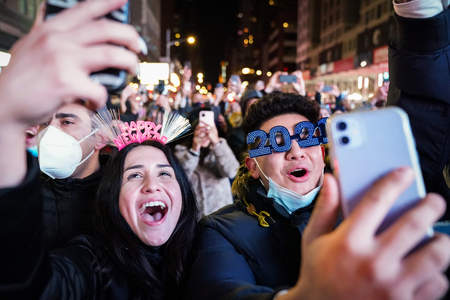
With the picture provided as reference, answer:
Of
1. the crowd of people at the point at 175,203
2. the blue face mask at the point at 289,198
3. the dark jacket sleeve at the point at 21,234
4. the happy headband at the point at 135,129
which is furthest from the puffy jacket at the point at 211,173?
the dark jacket sleeve at the point at 21,234

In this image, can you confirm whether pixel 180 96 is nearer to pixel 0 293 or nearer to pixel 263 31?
pixel 0 293

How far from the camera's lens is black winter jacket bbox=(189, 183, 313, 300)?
1.75 metres

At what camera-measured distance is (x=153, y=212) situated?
2.63 metres

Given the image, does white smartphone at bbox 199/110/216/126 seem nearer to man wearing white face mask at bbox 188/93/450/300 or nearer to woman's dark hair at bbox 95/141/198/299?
man wearing white face mask at bbox 188/93/450/300

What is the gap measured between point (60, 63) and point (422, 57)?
4.88ft

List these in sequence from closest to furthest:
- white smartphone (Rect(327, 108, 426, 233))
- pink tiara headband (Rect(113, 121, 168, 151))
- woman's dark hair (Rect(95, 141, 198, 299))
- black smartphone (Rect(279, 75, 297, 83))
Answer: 1. white smartphone (Rect(327, 108, 426, 233))
2. woman's dark hair (Rect(95, 141, 198, 299))
3. pink tiara headband (Rect(113, 121, 168, 151))
4. black smartphone (Rect(279, 75, 297, 83))

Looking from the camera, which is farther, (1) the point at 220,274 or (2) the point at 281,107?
(2) the point at 281,107

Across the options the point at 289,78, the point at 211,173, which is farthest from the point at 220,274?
the point at 289,78

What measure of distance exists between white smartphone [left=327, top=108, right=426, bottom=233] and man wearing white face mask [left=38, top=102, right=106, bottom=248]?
2124mm

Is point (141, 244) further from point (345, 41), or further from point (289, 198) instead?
point (345, 41)

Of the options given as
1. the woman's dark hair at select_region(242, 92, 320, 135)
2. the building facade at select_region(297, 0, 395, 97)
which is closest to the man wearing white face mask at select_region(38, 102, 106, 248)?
the woman's dark hair at select_region(242, 92, 320, 135)

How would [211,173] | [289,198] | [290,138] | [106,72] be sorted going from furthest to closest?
1. [211,173]
2. [290,138]
3. [289,198]
4. [106,72]

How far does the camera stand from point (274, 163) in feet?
8.02

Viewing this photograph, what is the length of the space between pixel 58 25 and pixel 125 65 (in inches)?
6.9
